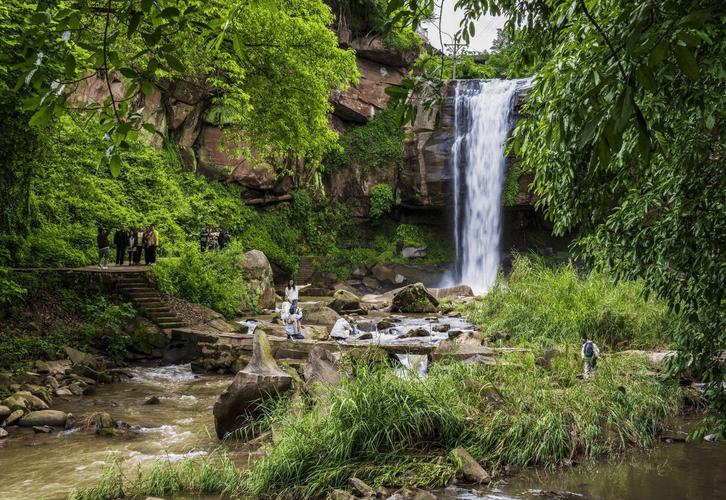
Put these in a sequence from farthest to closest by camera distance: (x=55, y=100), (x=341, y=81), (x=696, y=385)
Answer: (x=341, y=81) < (x=696, y=385) < (x=55, y=100)

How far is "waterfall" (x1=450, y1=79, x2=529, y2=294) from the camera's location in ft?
99.2

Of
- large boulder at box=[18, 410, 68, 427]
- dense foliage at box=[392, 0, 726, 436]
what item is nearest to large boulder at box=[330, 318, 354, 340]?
large boulder at box=[18, 410, 68, 427]

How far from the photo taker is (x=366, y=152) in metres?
32.8

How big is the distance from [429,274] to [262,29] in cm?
1906

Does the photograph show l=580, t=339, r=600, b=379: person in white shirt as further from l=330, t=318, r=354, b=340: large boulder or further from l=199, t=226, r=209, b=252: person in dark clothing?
l=199, t=226, r=209, b=252: person in dark clothing

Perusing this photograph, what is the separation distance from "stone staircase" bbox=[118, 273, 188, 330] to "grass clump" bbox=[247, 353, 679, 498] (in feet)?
27.9

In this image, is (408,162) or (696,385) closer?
(696,385)

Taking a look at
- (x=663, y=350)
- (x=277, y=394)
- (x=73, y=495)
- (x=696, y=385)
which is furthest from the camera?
(x=663, y=350)

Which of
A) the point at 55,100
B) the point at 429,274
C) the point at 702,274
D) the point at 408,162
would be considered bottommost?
the point at 429,274

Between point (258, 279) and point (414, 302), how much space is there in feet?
18.2

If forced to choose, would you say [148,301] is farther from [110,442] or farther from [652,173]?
[652,173]

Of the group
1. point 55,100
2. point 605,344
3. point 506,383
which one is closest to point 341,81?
point 605,344

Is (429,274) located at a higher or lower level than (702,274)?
lower

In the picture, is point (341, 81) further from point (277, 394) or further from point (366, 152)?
point (366, 152)
